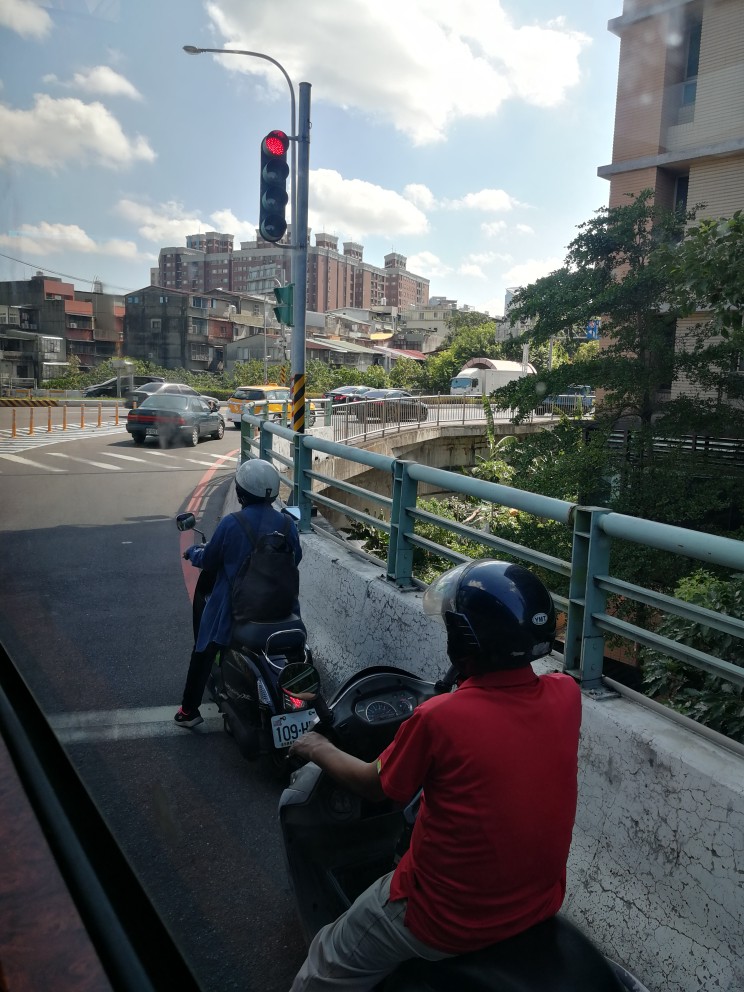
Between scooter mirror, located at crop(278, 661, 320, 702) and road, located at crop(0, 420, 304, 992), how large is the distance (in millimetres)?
691

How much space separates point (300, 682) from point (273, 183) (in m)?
7.06

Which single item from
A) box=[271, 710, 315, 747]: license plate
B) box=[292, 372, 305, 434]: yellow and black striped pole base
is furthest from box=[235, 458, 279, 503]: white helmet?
box=[292, 372, 305, 434]: yellow and black striped pole base

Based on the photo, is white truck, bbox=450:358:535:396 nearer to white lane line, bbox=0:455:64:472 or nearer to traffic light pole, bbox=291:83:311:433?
white lane line, bbox=0:455:64:472

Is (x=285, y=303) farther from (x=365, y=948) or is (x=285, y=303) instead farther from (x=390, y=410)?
(x=390, y=410)

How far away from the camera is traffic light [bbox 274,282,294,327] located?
973 centimetres

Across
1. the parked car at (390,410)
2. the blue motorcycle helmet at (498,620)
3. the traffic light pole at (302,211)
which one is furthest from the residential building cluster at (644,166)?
the blue motorcycle helmet at (498,620)

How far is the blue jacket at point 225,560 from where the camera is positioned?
3838 mm

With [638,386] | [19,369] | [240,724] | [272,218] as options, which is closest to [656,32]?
[638,386]

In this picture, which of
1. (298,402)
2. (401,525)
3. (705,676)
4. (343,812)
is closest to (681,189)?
(298,402)

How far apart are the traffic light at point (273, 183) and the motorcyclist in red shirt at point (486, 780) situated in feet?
24.3

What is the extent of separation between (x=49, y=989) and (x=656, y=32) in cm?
2229

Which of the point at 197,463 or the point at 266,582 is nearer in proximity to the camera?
the point at 266,582

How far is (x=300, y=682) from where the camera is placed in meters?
2.53

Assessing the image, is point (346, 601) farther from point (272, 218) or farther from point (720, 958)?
point (272, 218)
